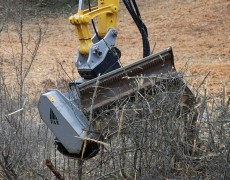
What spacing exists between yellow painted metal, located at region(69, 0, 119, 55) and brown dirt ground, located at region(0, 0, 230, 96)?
520 centimetres

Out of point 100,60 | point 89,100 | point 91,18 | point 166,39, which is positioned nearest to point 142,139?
point 89,100

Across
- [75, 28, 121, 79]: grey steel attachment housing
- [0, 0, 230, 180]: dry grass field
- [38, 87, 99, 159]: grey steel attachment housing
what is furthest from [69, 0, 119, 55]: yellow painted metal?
[38, 87, 99, 159]: grey steel attachment housing

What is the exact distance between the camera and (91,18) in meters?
7.11

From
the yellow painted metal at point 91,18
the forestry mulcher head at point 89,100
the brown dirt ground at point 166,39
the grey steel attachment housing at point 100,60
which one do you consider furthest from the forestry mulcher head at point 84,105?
the brown dirt ground at point 166,39

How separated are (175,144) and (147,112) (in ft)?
1.15

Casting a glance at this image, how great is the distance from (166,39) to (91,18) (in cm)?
1139

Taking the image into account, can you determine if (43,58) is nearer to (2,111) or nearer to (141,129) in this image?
(2,111)

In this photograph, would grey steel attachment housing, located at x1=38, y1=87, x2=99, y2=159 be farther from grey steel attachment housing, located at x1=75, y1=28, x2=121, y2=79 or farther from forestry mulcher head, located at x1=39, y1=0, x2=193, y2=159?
grey steel attachment housing, located at x1=75, y1=28, x2=121, y2=79

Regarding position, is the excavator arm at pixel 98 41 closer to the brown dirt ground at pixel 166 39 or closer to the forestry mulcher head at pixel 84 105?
the forestry mulcher head at pixel 84 105

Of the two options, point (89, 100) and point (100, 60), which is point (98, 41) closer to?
point (100, 60)

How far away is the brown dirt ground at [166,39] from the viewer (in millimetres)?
14812

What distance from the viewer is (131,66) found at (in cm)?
623

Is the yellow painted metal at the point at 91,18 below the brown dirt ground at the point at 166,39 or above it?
above

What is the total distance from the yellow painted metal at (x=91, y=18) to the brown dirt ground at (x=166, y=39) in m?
5.20
